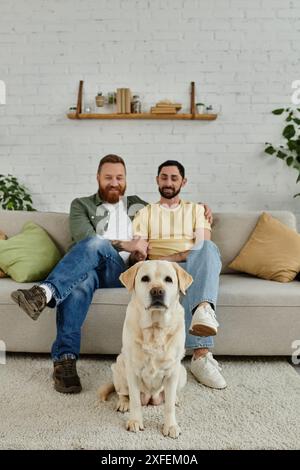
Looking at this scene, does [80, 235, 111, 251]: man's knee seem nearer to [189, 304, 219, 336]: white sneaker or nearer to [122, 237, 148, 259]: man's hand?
[122, 237, 148, 259]: man's hand

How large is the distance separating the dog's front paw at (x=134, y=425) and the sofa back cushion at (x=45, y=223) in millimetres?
1378

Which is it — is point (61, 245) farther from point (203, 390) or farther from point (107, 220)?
point (203, 390)

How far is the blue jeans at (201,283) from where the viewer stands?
82.6 inches

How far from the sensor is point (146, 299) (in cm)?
165

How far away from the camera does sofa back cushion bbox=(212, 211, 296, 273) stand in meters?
2.82

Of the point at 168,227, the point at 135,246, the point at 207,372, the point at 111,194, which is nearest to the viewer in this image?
the point at 207,372

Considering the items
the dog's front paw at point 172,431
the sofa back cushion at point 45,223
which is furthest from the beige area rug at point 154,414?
the sofa back cushion at point 45,223

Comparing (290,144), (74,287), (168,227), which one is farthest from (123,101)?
(74,287)

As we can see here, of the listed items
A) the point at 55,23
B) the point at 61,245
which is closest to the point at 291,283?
the point at 61,245

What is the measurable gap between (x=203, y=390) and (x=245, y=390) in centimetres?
18

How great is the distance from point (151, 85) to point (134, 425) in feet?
9.75

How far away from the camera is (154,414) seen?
5.89 ft

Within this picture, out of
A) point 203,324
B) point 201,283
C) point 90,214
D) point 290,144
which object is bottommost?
point 203,324

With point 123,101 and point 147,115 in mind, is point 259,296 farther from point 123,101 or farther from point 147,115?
point 123,101
